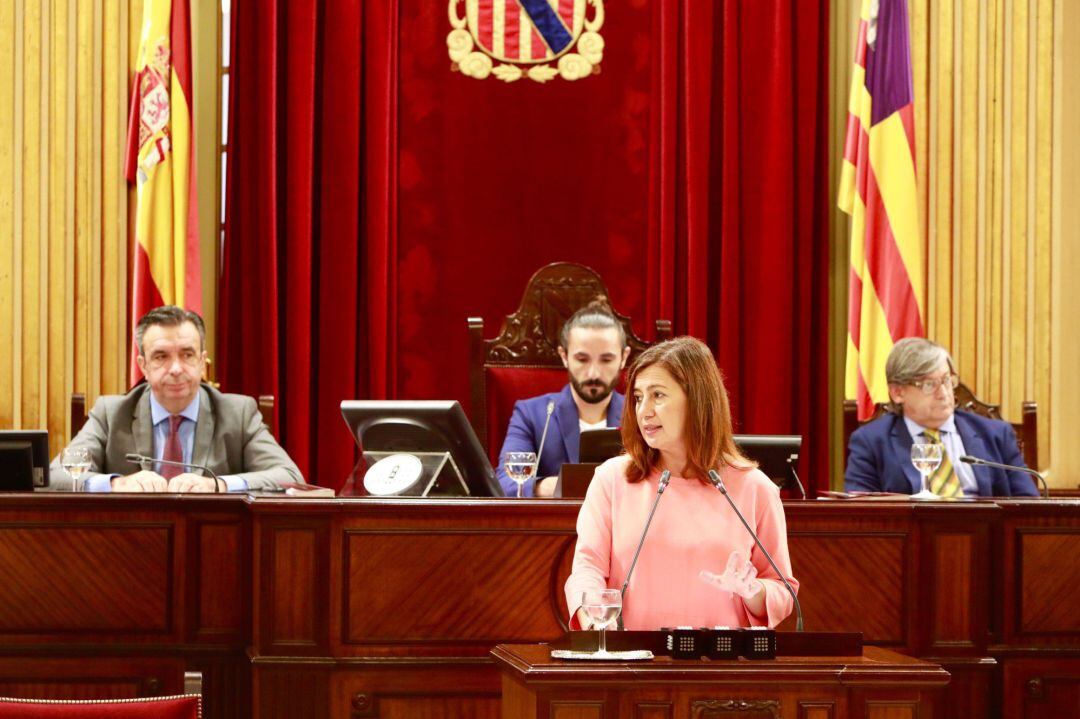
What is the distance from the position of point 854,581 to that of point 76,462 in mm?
2122

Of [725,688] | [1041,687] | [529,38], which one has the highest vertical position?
[529,38]

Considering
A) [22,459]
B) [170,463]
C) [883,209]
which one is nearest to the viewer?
[22,459]

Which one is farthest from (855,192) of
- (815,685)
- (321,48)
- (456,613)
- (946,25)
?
(815,685)

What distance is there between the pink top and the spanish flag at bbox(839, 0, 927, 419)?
2935 mm

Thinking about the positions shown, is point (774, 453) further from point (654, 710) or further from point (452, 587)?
point (654, 710)

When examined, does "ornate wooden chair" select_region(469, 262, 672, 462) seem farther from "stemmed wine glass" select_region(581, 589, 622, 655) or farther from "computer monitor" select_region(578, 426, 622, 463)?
"stemmed wine glass" select_region(581, 589, 622, 655)

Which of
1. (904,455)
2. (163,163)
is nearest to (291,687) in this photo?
(904,455)

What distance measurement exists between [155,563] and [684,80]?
3338 millimetres

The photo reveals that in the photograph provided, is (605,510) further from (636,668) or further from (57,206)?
(57,206)

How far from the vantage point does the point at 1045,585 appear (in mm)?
3652

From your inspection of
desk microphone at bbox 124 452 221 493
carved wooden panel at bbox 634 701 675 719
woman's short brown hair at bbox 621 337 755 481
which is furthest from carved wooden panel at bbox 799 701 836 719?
desk microphone at bbox 124 452 221 493

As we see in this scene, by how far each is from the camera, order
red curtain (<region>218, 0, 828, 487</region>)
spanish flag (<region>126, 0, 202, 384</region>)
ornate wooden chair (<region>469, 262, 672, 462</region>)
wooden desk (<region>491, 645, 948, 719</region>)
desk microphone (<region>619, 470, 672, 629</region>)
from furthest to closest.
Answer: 1. red curtain (<region>218, 0, 828, 487</region>)
2. spanish flag (<region>126, 0, 202, 384</region>)
3. ornate wooden chair (<region>469, 262, 672, 462</region>)
4. desk microphone (<region>619, 470, 672, 629</region>)
5. wooden desk (<region>491, 645, 948, 719</region>)

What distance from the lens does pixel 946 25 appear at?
5699 millimetres

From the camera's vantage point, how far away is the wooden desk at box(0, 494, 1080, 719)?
3.32 metres
